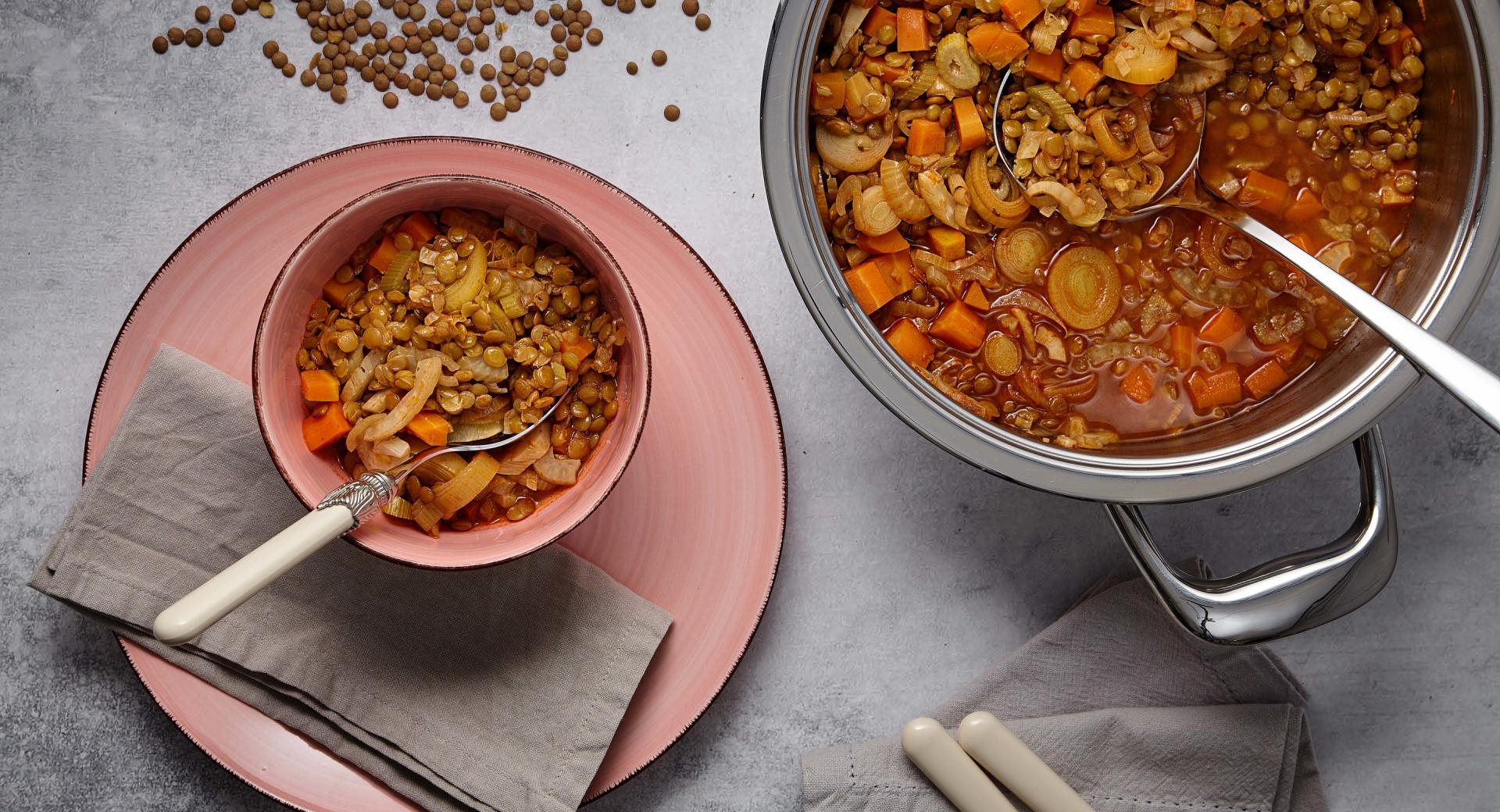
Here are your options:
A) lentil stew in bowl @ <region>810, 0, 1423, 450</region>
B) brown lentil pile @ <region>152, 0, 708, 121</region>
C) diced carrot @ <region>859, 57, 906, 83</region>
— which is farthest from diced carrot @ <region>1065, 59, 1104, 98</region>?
brown lentil pile @ <region>152, 0, 708, 121</region>

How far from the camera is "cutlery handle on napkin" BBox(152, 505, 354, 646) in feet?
5.27

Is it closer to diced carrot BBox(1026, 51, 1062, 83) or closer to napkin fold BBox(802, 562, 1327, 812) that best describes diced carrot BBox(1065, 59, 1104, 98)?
diced carrot BBox(1026, 51, 1062, 83)

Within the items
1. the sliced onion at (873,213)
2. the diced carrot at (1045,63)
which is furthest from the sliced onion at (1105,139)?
the sliced onion at (873,213)

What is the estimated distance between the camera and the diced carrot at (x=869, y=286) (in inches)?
85.7

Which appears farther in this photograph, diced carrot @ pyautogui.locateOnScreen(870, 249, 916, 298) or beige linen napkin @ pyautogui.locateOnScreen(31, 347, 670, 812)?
beige linen napkin @ pyautogui.locateOnScreen(31, 347, 670, 812)

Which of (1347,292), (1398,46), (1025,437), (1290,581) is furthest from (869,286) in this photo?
(1398,46)

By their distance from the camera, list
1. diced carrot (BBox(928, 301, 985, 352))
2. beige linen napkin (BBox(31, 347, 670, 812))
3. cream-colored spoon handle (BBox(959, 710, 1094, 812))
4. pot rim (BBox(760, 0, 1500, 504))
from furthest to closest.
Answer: cream-colored spoon handle (BBox(959, 710, 1094, 812))
beige linen napkin (BBox(31, 347, 670, 812))
diced carrot (BBox(928, 301, 985, 352))
pot rim (BBox(760, 0, 1500, 504))

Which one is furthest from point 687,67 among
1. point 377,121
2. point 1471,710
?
point 1471,710

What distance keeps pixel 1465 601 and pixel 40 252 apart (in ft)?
12.4

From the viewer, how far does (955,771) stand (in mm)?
2520

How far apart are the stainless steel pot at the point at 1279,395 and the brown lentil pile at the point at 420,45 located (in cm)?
86

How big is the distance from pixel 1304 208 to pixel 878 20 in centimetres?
99

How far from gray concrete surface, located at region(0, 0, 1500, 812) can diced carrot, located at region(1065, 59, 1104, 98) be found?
0.82 metres

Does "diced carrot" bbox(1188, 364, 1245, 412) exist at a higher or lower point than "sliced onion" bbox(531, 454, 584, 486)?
higher
